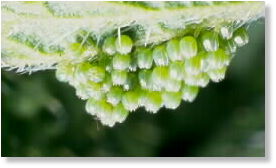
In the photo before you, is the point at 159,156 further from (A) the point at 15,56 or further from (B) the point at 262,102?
(A) the point at 15,56

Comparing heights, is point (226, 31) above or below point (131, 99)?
above

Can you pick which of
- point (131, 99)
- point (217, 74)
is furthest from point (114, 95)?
point (217, 74)

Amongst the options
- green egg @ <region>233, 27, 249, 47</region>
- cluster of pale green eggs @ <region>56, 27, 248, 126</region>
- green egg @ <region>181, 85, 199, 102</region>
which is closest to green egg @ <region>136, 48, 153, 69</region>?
cluster of pale green eggs @ <region>56, 27, 248, 126</region>

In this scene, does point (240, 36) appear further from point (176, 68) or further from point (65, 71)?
point (65, 71)

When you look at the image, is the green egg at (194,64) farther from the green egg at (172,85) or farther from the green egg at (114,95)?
the green egg at (114,95)

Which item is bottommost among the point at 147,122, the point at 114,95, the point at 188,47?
the point at 147,122

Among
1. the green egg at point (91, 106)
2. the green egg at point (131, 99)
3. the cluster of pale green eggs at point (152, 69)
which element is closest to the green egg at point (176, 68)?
the cluster of pale green eggs at point (152, 69)
